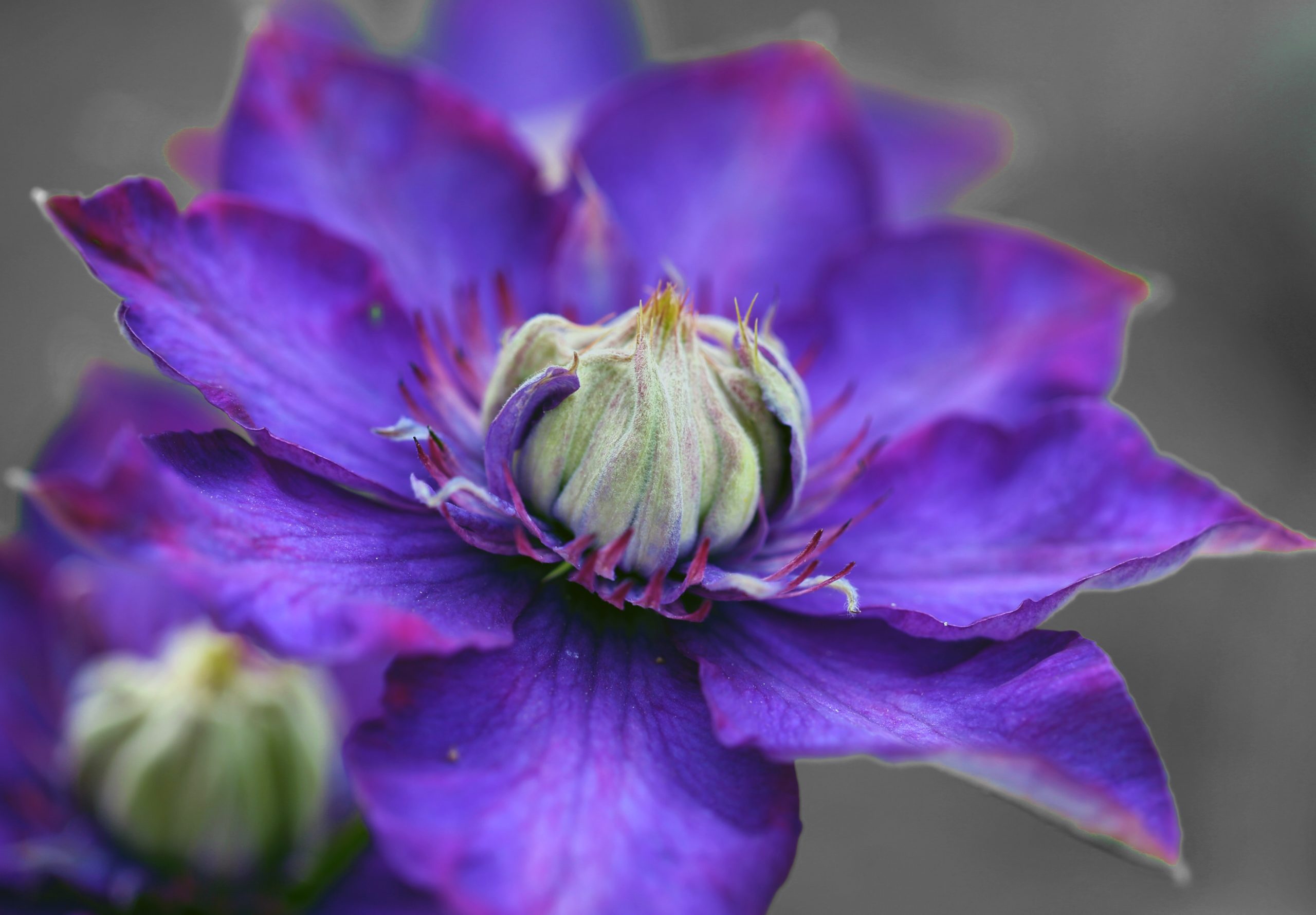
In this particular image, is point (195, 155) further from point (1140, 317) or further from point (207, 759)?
point (1140, 317)

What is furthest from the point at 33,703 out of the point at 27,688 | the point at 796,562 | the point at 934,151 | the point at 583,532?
the point at 934,151

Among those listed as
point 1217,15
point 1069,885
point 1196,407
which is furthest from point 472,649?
point 1217,15

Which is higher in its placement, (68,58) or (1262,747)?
(68,58)

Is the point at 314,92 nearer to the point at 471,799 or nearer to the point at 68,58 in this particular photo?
the point at 471,799

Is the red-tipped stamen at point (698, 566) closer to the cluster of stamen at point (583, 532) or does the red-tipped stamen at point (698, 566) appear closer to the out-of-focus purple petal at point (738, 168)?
the cluster of stamen at point (583, 532)

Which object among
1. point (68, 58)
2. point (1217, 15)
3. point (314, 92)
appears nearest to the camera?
point (314, 92)

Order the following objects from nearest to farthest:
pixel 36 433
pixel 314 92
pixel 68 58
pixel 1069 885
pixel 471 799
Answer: pixel 471 799 → pixel 314 92 → pixel 1069 885 → pixel 36 433 → pixel 68 58
